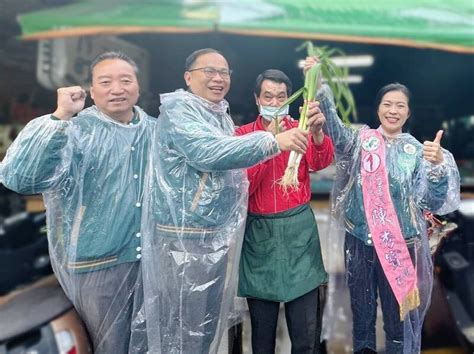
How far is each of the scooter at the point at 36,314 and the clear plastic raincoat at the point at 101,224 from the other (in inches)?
2.9

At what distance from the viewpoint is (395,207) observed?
2.02 m

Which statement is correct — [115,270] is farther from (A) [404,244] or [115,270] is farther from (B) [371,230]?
(A) [404,244]

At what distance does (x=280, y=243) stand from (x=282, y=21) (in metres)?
2.64

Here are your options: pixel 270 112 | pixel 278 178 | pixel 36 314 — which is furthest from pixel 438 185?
pixel 36 314

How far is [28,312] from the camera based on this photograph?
77.7 inches

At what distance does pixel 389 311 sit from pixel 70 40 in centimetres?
394

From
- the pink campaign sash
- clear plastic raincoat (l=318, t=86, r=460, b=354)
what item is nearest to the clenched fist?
clear plastic raincoat (l=318, t=86, r=460, b=354)

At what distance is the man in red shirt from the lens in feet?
6.40

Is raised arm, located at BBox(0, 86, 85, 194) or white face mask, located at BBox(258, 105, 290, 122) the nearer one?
raised arm, located at BBox(0, 86, 85, 194)

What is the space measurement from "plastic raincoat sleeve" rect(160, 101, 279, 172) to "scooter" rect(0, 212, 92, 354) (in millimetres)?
917

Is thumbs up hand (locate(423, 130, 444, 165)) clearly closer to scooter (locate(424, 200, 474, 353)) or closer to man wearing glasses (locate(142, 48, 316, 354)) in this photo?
man wearing glasses (locate(142, 48, 316, 354))

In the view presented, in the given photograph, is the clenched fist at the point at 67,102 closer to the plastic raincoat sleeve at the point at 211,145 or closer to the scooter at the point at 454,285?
the plastic raincoat sleeve at the point at 211,145

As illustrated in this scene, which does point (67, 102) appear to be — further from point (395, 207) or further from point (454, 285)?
point (454, 285)

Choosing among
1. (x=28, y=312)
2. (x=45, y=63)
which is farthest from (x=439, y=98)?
(x=28, y=312)
